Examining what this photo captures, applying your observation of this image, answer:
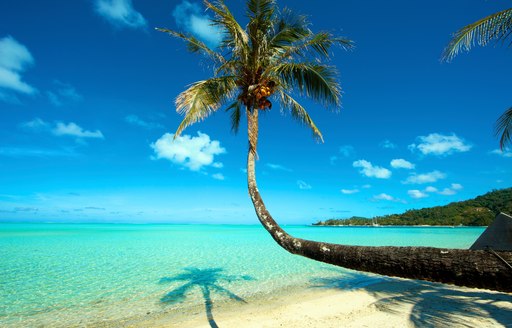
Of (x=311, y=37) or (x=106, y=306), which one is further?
(x=106, y=306)

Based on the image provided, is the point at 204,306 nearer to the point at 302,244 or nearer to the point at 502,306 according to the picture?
the point at 302,244

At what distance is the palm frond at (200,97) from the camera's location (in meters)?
5.60

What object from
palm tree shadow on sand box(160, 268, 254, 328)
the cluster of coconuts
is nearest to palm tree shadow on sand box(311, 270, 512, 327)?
palm tree shadow on sand box(160, 268, 254, 328)

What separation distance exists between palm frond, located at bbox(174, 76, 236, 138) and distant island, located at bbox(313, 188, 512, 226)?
69.1m

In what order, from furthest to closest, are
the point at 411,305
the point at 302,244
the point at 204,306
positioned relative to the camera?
the point at 204,306, the point at 411,305, the point at 302,244

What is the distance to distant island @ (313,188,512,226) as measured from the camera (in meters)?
71.1

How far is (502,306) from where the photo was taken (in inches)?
269

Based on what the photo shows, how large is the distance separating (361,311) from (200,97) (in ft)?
22.4

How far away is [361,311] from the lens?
289 inches

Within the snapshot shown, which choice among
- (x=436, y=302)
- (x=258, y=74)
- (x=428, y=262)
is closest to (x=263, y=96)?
(x=258, y=74)

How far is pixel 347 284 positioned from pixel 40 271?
47.5 ft

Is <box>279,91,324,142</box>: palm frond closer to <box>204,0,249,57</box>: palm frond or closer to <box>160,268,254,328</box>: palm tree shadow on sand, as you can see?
<box>204,0,249,57</box>: palm frond

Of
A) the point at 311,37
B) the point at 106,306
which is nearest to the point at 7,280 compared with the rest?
the point at 106,306

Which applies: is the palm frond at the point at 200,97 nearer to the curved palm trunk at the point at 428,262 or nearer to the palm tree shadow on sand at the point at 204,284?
the curved palm trunk at the point at 428,262
